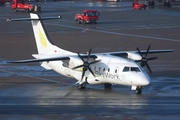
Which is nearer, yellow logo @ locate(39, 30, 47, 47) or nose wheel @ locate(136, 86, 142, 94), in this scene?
nose wheel @ locate(136, 86, 142, 94)

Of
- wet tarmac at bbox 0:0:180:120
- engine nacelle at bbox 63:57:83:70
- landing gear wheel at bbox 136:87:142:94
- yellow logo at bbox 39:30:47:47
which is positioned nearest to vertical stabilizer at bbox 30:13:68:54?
yellow logo at bbox 39:30:47:47

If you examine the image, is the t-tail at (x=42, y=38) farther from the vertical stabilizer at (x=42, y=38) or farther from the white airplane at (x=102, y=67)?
the white airplane at (x=102, y=67)

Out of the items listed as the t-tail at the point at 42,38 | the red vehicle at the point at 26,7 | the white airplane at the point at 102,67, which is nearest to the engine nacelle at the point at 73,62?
the white airplane at the point at 102,67

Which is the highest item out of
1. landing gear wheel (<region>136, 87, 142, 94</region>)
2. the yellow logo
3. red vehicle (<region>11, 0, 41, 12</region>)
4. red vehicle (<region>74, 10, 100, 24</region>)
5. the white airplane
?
the yellow logo

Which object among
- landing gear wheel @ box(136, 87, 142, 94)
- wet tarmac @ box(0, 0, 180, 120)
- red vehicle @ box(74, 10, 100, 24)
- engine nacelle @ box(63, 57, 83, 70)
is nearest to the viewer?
wet tarmac @ box(0, 0, 180, 120)

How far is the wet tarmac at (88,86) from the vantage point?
31703 millimetres

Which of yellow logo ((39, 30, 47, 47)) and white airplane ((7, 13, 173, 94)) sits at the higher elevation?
yellow logo ((39, 30, 47, 47))

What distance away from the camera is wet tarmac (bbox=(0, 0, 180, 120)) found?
31703 mm

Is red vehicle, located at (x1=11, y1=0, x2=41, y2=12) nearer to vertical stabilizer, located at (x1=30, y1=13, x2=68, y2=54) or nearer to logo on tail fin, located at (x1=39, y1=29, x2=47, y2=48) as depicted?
vertical stabilizer, located at (x1=30, y1=13, x2=68, y2=54)

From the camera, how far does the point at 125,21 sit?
3445 inches

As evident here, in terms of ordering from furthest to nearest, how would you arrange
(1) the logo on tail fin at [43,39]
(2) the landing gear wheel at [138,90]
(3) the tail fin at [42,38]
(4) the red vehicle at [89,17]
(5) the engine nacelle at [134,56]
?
1. (4) the red vehicle at [89,17]
2. (1) the logo on tail fin at [43,39]
3. (3) the tail fin at [42,38]
4. (5) the engine nacelle at [134,56]
5. (2) the landing gear wheel at [138,90]

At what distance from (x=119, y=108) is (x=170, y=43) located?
31692 millimetres

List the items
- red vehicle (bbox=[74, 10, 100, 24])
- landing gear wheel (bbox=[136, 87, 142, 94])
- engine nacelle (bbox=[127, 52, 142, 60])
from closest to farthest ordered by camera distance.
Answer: landing gear wheel (bbox=[136, 87, 142, 94]) < engine nacelle (bbox=[127, 52, 142, 60]) < red vehicle (bbox=[74, 10, 100, 24])

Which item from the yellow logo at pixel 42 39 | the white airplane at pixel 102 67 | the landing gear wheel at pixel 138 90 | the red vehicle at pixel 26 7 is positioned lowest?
the red vehicle at pixel 26 7
